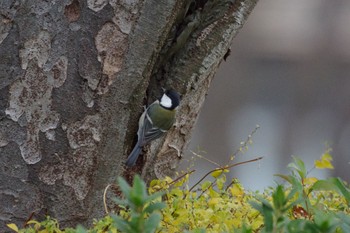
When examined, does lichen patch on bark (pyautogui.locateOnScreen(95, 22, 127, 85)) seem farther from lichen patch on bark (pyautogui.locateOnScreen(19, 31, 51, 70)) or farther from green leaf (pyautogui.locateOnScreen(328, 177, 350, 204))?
green leaf (pyautogui.locateOnScreen(328, 177, 350, 204))

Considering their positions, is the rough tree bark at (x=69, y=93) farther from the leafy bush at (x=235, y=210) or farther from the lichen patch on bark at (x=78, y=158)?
the leafy bush at (x=235, y=210)

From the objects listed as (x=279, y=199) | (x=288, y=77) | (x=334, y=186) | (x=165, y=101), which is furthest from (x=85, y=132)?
(x=288, y=77)

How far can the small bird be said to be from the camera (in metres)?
2.74

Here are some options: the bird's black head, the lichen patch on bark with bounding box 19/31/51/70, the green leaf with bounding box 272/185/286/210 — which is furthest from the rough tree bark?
the green leaf with bounding box 272/185/286/210

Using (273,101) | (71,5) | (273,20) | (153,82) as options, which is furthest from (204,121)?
(71,5)

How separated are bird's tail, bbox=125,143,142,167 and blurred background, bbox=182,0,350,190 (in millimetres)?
3994

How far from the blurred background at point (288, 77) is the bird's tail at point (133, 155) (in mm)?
3994

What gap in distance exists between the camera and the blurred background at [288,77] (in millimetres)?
6883

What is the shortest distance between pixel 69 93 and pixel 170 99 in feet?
1.55

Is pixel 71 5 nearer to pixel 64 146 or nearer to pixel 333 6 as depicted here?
pixel 64 146

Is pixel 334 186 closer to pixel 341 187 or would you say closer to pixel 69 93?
pixel 341 187

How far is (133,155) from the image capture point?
276cm

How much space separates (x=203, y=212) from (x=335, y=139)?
4.70 metres

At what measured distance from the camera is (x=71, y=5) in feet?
8.17
